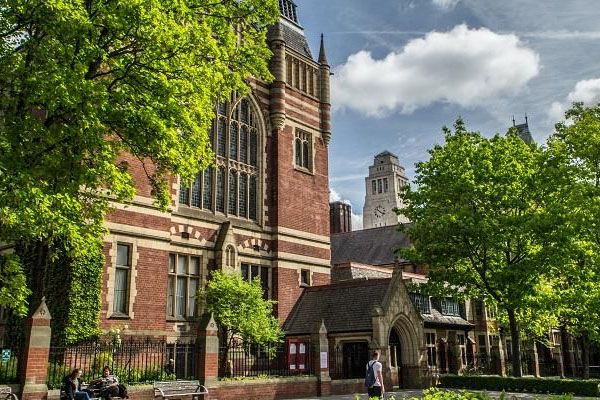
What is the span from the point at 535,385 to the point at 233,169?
1839 cm

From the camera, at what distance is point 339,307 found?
28844 mm

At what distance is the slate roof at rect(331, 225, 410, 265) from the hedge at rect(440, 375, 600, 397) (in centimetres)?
2398

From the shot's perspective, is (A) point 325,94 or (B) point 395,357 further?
(A) point 325,94

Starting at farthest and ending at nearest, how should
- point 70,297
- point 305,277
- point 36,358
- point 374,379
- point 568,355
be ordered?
point 568,355 → point 305,277 → point 70,297 → point 374,379 → point 36,358

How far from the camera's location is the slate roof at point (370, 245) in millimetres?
55812

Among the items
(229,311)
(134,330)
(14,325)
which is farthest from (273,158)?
(14,325)

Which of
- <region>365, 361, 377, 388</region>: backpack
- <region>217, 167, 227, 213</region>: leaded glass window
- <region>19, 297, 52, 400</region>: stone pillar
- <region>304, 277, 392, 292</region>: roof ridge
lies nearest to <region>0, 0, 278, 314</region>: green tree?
<region>19, 297, 52, 400</region>: stone pillar

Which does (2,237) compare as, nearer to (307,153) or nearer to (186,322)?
(186,322)

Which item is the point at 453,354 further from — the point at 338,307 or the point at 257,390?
the point at 257,390

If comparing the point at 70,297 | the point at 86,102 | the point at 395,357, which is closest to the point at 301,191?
the point at 395,357

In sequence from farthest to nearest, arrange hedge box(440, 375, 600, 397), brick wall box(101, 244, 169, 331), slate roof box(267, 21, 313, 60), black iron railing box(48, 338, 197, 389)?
slate roof box(267, 21, 313, 60) < hedge box(440, 375, 600, 397) < brick wall box(101, 244, 169, 331) < black iron railing box(48, 338, 197, 389)

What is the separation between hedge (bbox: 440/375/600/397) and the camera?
27.7 m

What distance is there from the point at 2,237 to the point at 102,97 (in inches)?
178

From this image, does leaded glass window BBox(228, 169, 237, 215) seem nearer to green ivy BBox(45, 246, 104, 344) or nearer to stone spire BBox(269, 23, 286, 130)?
stone spire BBox(269, 23, 286, 130)
